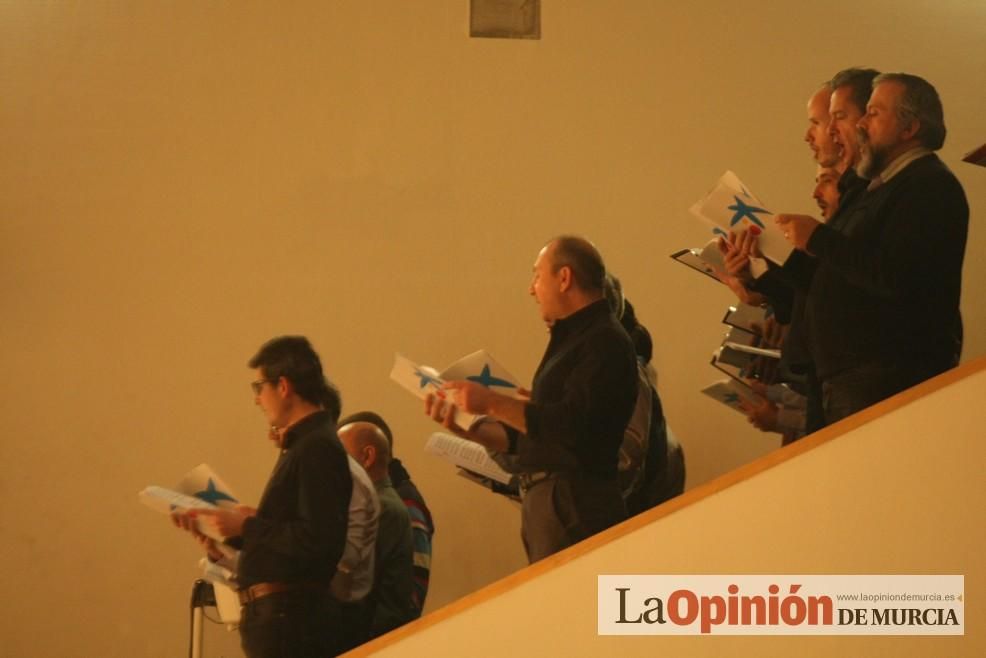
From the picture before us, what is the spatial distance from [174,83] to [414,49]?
3.25 ft

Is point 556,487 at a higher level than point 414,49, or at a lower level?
lower

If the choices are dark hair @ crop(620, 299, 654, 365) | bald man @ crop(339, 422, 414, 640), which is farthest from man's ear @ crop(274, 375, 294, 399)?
dark hair @ crop(620, 299, 654, 365)

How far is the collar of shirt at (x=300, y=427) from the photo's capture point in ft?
10.5

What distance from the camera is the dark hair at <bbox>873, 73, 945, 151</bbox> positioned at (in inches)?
113

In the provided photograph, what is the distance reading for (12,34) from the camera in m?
5.40

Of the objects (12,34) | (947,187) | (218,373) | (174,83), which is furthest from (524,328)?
(947,187)

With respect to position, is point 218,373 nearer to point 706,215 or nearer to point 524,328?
point 524,328

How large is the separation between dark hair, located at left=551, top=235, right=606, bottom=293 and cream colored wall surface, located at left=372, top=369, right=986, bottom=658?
1.93 ft

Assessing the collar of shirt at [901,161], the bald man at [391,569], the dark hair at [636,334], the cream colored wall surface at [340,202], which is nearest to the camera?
the collar of shirt at [901,161]

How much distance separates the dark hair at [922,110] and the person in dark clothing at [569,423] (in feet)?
2.56

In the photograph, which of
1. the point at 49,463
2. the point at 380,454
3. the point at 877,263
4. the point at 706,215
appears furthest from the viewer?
the point at 49,463

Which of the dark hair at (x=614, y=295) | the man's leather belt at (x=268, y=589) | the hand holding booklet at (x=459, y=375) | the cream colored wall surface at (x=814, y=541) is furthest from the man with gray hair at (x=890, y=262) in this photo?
the man's leather belt at (x=268, y=589)

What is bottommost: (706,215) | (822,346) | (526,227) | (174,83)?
(822,346)

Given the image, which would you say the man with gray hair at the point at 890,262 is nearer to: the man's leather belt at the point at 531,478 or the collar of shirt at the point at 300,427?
the man's leather belt at the point at 531,478
